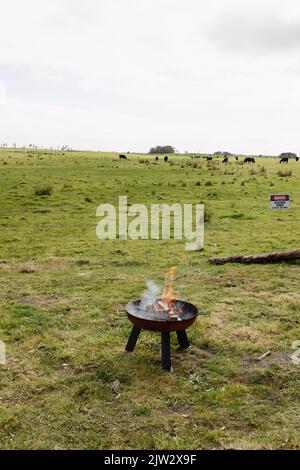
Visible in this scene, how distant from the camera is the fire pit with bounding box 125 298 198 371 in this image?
6.48 metres

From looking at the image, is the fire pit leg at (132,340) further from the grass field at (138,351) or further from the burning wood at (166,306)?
the burning wood at (166,306)

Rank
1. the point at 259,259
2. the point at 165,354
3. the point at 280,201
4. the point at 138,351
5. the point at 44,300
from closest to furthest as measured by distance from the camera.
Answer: the point at 165,354 → the point at 138,351 → the point at 44,300 → the point at 259,259 → the point at 280,201

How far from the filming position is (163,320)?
21.3 ft

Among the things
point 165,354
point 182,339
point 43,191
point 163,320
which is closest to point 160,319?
point 163,320

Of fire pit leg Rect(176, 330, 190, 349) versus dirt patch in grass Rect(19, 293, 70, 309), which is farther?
dirt patch in grass Rect(19, 293, 70, 309)

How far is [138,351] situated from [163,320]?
1.04 metres

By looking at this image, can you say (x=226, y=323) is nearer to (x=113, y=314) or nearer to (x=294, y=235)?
(x=113, y=314)

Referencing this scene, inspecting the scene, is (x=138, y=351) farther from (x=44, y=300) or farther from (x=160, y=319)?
(x=44, y=300)

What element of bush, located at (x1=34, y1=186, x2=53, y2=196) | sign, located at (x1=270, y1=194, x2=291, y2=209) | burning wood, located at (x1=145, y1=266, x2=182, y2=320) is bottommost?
burning wood, located at (x1=145, y1=266, x2=182, y2=320)

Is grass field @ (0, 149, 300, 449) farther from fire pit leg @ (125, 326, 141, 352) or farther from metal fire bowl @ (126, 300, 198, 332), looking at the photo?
metal fire bowl @ (126, 300, 198, 332)

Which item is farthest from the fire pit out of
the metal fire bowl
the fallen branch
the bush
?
the bush

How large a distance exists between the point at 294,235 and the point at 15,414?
42.9ft

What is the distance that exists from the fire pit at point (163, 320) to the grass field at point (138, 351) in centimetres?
24
